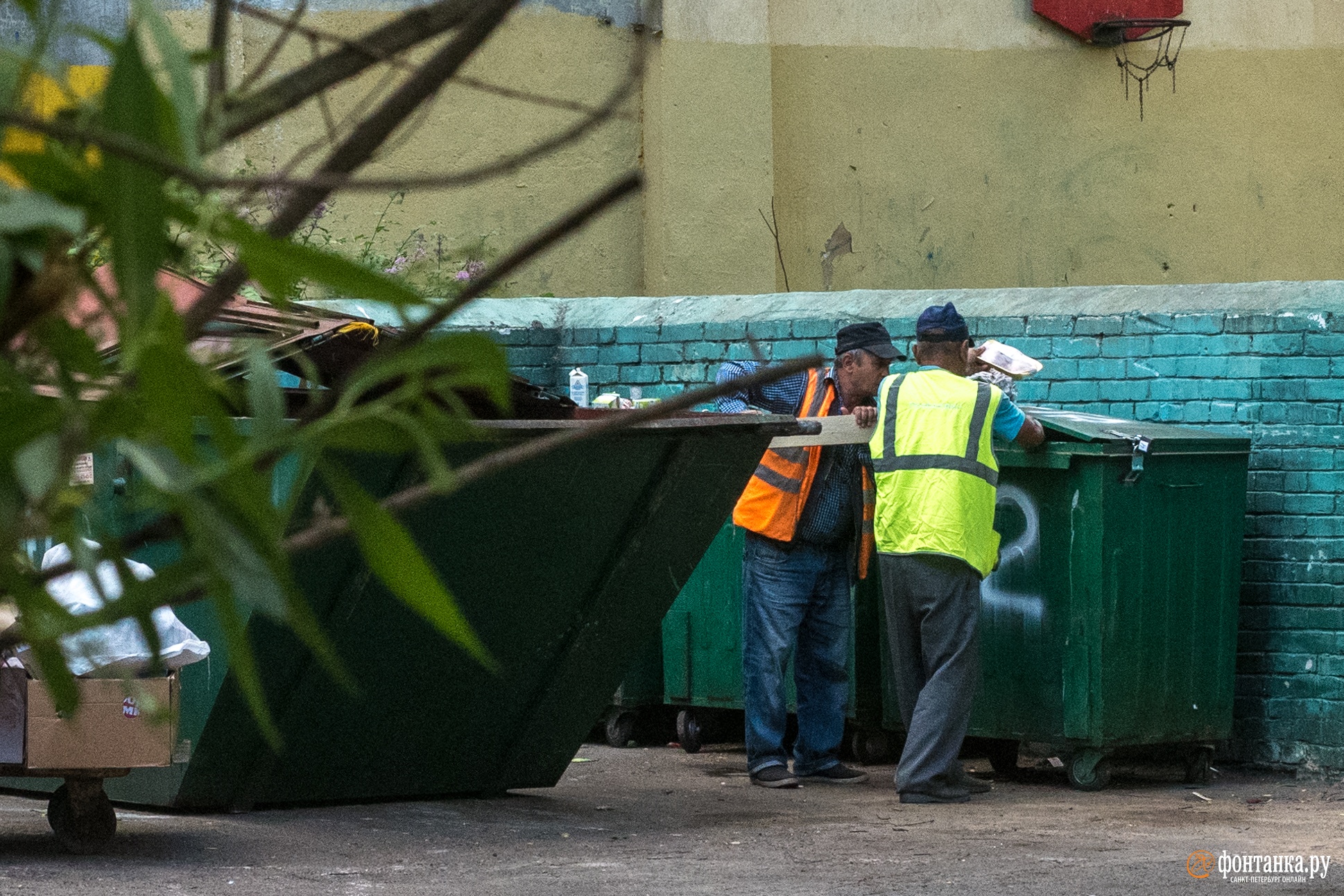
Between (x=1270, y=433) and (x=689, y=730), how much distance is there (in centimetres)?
245

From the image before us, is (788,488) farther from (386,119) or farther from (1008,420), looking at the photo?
(386,119)

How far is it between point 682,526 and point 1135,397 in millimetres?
2240

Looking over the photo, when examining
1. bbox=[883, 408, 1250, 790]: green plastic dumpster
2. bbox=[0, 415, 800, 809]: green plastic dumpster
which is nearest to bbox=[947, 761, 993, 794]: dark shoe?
bbox=[883, 408, 1250, 790]: green plastic dumpster

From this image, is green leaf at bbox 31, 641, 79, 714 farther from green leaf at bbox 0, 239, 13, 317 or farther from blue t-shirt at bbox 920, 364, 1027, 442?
blue t-shirt at bbox 920, 364, 1027, 442

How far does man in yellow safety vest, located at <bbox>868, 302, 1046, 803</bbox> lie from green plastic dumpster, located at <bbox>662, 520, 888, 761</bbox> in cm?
81

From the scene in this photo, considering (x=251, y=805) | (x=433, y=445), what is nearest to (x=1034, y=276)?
(x=251, y=805)

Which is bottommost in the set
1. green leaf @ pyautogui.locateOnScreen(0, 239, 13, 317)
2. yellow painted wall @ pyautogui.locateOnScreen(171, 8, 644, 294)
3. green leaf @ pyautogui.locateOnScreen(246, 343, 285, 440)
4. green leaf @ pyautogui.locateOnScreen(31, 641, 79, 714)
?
green leaf @ pyautogui.locateOnScreen(31, 641, 79, 714)

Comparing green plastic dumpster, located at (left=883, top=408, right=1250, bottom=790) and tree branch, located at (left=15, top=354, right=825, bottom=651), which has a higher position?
tree branch, located at (left=15, top=354, right=825, bottom=651)

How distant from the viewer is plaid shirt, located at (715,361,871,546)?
6367mm

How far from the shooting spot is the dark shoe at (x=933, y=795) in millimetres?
5926

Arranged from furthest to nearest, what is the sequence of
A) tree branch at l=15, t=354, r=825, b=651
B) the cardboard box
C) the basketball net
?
the basketball net < the cardboard box < tree branch at l=15, t=354, r=825, b=651

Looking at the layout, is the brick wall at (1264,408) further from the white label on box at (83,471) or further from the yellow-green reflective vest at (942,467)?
the white label on box at (83,471)

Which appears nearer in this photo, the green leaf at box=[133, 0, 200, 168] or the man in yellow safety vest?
the green leaf at box=[133, 0, 200, 168]

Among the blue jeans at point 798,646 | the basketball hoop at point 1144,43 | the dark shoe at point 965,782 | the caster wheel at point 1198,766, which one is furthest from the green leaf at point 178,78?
the basketball hoop at point 1144,43
